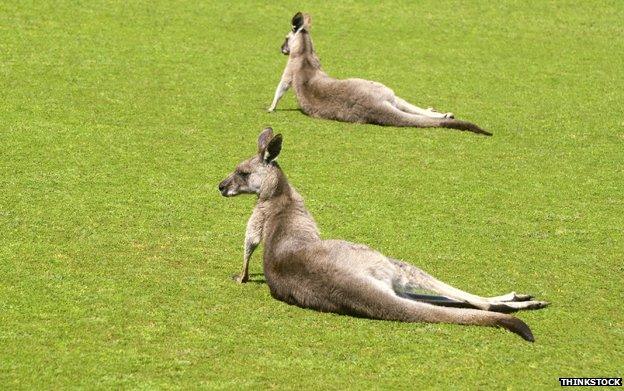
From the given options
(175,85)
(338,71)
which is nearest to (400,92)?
(338,71)

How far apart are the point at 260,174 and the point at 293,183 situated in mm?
2287

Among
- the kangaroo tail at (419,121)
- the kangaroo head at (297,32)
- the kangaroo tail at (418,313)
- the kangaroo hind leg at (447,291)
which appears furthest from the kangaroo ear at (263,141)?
the kangaroo head at (297,32)

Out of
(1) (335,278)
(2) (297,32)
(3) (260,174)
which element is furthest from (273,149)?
(2) (297,32)

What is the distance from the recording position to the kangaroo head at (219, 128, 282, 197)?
9.83 meters

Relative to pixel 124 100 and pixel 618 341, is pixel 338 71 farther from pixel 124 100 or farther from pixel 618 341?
pixel 618 341

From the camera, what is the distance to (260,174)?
9953 millimetres

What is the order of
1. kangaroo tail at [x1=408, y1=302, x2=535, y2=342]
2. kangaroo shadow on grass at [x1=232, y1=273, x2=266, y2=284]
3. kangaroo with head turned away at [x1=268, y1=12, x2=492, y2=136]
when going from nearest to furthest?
kangaroo tail at [x1=408, y1=302, x2=535, y2=342]
kangaroo shadow on grass at [x1=232, y1=273, x2=266, y2=284]
kangaroo with head turned away at [x1=268, y1=12, x2=492, y2=136]

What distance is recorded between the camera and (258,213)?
9.67 meters

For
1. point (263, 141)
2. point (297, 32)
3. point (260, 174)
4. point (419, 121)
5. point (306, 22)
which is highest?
point (263, 141)

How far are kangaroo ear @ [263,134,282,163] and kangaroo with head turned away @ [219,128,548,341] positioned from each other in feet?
2.44

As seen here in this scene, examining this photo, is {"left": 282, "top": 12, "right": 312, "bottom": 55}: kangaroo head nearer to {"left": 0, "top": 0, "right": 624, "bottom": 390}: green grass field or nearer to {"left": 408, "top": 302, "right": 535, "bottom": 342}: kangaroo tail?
{"left": 0, "top": 0, "right": 624, "bottom": 390}: green grass field

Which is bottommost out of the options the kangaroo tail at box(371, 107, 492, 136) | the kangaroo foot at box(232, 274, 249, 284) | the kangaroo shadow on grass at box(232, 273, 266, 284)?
the kangaroo tail at box(371, 107, 492, 136)

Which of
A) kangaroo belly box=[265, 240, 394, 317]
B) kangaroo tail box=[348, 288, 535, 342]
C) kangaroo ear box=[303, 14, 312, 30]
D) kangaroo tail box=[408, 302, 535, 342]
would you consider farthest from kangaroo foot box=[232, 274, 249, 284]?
kangaroo ear box=[303, 14, 312, 30]

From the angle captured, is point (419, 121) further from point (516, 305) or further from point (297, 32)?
point (516, 305)
